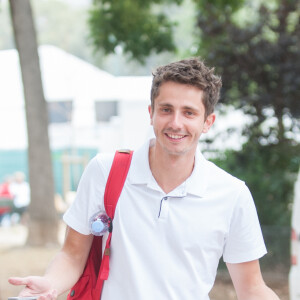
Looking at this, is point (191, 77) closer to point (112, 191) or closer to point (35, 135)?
point (112, 191)

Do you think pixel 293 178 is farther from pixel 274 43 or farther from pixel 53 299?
A: pixel 53 299

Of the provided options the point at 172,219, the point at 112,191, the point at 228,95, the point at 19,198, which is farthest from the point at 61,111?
the point at 172,219

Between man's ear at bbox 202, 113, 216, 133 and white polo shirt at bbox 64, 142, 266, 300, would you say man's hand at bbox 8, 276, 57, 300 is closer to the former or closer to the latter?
white polo shirt at bbox 64, 142, 266, 300

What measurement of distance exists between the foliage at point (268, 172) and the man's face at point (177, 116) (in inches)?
269

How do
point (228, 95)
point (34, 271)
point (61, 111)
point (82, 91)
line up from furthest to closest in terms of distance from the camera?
point (61, 111) < point (82, 91) < point (228, 95) < point (34, 271)

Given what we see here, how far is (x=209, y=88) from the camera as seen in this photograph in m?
2.67

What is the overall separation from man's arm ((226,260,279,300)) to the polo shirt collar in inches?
14.5

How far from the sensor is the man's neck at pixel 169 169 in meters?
2.69

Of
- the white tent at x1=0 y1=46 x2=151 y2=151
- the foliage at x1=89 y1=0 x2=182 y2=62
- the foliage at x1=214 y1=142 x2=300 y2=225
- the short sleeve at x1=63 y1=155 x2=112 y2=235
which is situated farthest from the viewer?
the white tent at x1=0 y1=46 x2=151 y2=151

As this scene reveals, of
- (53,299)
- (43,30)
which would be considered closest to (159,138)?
(53,299)

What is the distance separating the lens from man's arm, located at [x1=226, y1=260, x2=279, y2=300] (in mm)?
2717

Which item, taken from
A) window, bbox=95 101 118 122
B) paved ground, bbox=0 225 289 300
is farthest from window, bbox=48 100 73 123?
paved ground, bbox=0 225 289 300

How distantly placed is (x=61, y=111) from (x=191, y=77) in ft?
61.4

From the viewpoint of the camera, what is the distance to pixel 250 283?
2.72m
